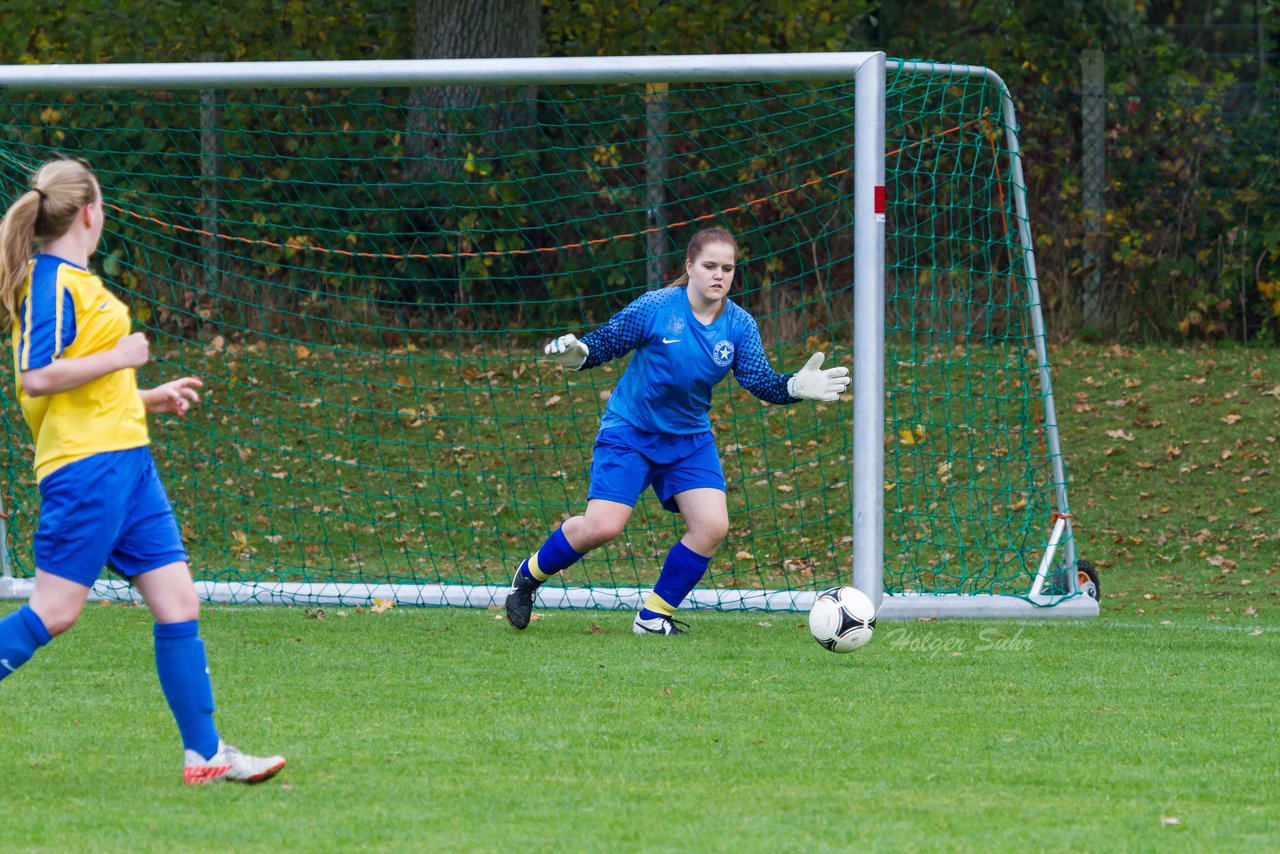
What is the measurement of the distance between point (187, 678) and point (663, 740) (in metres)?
1.33

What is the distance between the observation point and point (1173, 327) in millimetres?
13305

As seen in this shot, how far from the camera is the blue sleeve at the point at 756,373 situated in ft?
21.1

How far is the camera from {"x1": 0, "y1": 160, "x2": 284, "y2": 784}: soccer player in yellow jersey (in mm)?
3873

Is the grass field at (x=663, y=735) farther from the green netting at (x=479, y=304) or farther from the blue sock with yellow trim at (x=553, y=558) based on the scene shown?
the green netting at (x=479, y=304)

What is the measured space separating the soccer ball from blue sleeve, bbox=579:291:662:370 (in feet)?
4.37

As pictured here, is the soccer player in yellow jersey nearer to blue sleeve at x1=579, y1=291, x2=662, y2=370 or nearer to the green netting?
blue sleeve at x1=579, y1=291, x2=662, y2=370

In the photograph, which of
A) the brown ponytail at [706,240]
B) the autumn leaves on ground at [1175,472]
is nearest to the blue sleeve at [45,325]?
the brown ponytail at [706,240]

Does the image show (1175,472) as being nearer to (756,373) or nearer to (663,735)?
(756,373)

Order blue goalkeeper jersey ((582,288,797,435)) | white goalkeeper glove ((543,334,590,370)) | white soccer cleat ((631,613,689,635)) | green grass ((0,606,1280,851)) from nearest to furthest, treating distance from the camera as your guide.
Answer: green grass ((0,606,1280,851)) → white goalkeeper glove ((543,334,590,370)) → blue goalkeeper jersey ((582,288,797,435)) → white soccer cleat ((631,613,689,635))

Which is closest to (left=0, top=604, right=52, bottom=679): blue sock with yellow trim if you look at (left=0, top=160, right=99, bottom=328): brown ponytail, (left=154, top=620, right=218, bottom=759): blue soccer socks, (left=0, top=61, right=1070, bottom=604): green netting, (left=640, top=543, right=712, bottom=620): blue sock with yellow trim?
(left=154, top=620, right=218, bottom=759): blue soccer socks

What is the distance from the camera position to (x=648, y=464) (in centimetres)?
648

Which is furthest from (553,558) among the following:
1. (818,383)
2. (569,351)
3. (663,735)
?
(663,735)

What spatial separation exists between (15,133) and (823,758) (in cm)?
684

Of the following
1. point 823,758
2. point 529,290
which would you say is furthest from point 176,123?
point 823,758
